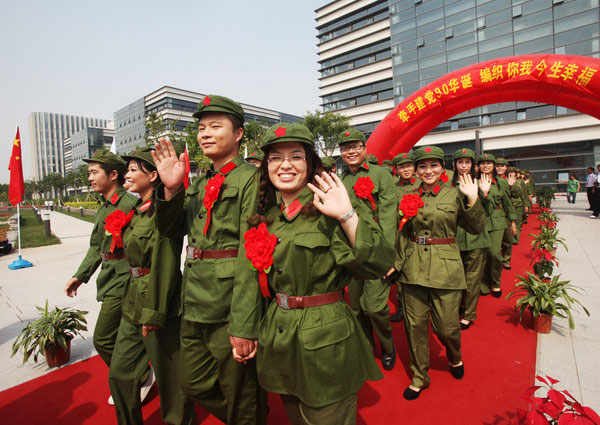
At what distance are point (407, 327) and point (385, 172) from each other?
5.65ft

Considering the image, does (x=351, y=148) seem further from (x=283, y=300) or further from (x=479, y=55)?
(x=479, y=55)

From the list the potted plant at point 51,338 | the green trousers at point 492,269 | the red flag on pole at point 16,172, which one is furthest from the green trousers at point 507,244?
the red flag on pole at point 16,172

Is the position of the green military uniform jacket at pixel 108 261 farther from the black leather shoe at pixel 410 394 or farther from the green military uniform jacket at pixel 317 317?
the black leather shoe at pixel 410 394

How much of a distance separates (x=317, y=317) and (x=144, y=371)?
5.73ft

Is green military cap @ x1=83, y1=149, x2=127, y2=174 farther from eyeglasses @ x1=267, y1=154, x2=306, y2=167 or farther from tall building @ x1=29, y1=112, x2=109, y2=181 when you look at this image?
tall building @ x1=29, y1=112, x2=109, y2=181

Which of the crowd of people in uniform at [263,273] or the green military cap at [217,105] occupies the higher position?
the green military cap at [217,105]

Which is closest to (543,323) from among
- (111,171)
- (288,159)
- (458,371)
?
(458,371)

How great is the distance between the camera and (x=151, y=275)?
7.66ft

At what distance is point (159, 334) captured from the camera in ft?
8.20

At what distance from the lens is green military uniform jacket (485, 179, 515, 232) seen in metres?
5.74

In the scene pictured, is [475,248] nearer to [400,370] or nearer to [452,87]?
[400,370]

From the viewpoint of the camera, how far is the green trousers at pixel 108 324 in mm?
2775

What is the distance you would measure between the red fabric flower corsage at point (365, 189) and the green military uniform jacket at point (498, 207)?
2967mm

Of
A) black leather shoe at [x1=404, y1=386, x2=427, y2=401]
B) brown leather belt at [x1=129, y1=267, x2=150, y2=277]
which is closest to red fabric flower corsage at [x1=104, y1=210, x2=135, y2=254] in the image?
brown leather belt at [x1=129, y1=267, x2=150, y2=277]
